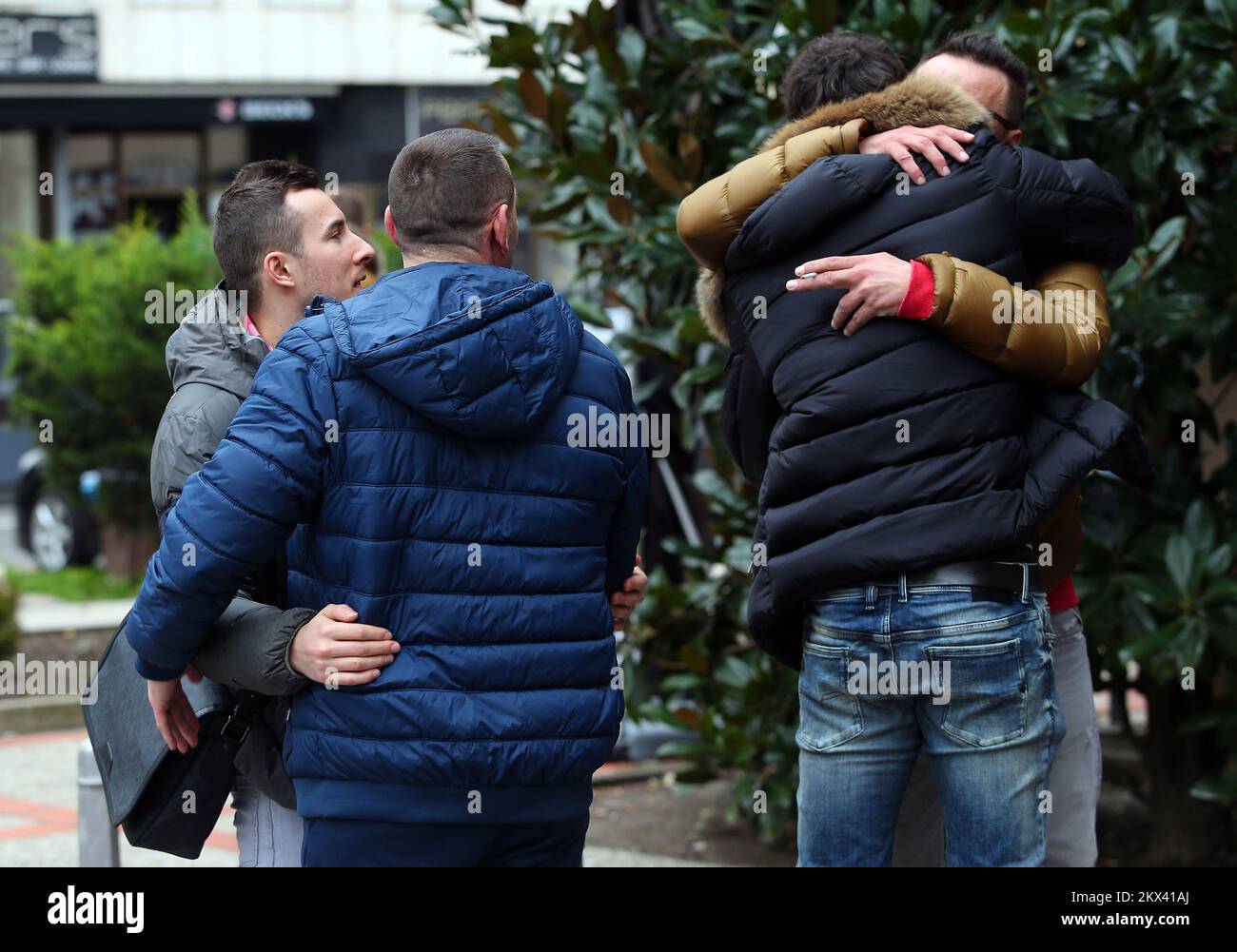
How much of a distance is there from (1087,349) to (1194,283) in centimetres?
184

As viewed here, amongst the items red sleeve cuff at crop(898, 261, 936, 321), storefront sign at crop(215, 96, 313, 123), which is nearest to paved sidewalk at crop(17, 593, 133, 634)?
red sleeve cuff at crop(898, 261, 936, 321)

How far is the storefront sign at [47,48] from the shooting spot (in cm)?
2275

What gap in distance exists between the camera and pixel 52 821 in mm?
6418

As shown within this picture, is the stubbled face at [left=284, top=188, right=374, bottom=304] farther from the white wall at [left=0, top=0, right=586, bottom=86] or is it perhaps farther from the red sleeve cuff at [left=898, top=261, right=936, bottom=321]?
the white wall at [left=0, top=0, right=586, bottom=86]

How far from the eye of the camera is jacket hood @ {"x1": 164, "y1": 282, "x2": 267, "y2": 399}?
10.2 feet

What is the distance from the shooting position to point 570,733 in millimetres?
2762

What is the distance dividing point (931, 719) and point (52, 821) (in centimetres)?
465

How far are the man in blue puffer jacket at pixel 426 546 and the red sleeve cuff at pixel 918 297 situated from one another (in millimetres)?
605

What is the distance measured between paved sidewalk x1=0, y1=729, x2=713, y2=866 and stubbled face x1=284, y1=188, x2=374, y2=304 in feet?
8.56

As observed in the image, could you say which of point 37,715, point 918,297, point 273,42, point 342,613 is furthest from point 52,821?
point 273,42

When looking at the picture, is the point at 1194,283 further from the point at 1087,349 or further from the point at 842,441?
the point at 842,441

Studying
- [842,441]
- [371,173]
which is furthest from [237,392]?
[371,173]

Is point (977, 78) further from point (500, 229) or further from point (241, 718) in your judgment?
point (241, 718)

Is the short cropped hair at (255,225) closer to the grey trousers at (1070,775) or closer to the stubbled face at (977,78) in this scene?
the stubbled face at (977,78)
